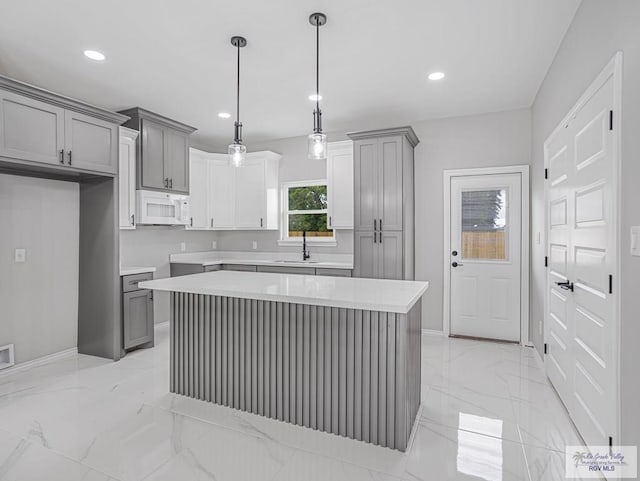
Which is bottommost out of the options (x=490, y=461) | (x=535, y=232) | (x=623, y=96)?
(x=490, y=461)

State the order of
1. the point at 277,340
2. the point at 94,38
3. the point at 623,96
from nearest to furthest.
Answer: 1. the point at 623,96
2. the point at 277,340
3. the point at 94,38

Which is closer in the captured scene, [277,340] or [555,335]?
[277,340]

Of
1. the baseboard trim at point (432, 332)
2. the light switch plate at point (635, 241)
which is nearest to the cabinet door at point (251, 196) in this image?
the baseboard trim at point (432, 332)

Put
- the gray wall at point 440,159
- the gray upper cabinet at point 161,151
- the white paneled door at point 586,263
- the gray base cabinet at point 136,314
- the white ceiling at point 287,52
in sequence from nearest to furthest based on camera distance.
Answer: the white paneled door at point 586,263, the white ceiling at point 287,52, the gray base cabinet at point 136,314, the gray upper cabinet at point 161,151, the gray wall at point 440,159

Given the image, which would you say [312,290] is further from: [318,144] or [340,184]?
[340,184]

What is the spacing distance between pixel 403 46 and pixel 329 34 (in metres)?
0.59

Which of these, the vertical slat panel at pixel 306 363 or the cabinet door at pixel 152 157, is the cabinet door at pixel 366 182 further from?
the cabinet door at pixel 152 157

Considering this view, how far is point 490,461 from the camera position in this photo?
6.74 feet

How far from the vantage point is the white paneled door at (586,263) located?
5.90 feet

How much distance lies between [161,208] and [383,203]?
8.56ft

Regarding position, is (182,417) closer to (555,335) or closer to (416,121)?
(555,335)

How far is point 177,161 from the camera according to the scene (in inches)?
179

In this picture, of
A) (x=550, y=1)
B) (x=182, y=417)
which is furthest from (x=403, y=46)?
Result: (x=182, y=417)

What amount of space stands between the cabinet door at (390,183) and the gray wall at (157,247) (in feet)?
9.05
